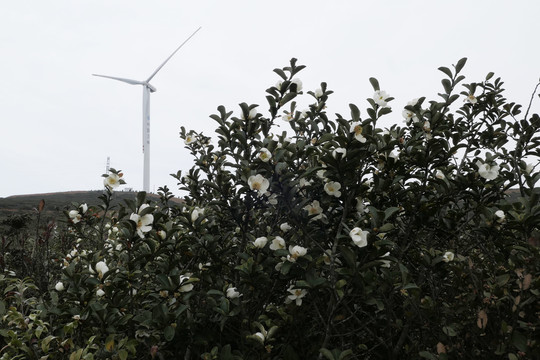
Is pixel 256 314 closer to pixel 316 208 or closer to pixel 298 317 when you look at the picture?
pixel 298 317

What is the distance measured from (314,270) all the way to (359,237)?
15.2 inches

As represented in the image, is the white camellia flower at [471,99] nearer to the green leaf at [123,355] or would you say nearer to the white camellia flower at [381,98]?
the white camellia flower at [381,98]

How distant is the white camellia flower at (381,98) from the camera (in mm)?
2130

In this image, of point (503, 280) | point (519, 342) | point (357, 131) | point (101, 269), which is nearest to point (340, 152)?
point (357, 131)

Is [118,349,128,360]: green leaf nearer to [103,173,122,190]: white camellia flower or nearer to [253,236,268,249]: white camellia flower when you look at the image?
[253,236,268,249]: white camellia flower

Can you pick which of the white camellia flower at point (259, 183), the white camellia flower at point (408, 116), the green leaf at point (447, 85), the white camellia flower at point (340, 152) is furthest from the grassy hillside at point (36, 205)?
the green leaf at point (447, 85)

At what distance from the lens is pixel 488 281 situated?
87.4 inches

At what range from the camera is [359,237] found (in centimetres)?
174

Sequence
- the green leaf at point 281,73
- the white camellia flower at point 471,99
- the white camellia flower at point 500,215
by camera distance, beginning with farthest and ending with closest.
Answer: the white camellia flower at point 471,99 → the green leaf at point 281,73 → the white camellia flower at point 500,215

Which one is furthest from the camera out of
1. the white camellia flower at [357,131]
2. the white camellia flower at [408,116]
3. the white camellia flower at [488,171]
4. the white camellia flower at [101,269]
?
the white camellia flower at [408,116]

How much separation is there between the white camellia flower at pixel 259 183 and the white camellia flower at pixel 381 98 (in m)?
0.76

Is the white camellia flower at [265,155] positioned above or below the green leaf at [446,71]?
below

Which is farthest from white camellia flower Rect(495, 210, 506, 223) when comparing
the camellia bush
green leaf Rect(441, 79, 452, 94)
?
green leaf Rect(441, 79, 452, 94)

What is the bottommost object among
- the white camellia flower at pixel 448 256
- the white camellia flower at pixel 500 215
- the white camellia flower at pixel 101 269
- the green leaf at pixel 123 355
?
the green leaf at pixel 123 355
